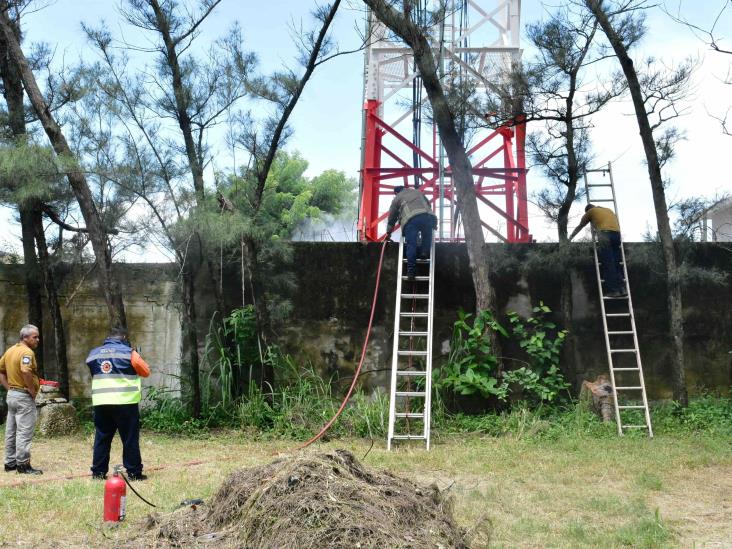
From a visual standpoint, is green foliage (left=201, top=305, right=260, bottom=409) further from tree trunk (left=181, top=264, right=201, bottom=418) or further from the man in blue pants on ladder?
the man in blue pants on ladder

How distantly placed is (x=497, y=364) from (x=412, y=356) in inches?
45.9

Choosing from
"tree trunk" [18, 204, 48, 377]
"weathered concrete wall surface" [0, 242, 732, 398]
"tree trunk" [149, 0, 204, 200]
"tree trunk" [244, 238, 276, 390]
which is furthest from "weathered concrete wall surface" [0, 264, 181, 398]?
"tree trunk" [149, 0, 204, 200]

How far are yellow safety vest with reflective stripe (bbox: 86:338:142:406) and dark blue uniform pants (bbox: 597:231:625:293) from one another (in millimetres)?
6662

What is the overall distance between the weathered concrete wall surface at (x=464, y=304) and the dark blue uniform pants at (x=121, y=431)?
12.5 ft

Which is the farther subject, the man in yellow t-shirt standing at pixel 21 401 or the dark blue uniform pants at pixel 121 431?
the man in yellow t-shirt standing at pixel 21 401

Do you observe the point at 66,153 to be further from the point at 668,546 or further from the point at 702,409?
the point at 702,409

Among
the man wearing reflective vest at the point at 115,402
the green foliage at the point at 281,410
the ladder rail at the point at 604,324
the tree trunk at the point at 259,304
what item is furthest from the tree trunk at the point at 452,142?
the man wearing reflective vest at the point at 115,402

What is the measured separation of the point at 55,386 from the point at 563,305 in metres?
7.14

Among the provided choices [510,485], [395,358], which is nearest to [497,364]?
[395,358]

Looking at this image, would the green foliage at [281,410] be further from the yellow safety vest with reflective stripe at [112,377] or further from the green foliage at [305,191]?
the green foliage at [305,191]

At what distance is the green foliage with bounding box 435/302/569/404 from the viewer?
33.3 ft

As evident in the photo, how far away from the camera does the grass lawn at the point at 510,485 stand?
5.38m

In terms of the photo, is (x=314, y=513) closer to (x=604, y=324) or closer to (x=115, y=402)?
(x=115, y=402)

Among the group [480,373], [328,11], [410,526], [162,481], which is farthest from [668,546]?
[328,11]
